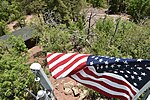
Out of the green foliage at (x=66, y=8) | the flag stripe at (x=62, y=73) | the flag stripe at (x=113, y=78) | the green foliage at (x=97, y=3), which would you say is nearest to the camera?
the flag stripe at (x=113, y=78)

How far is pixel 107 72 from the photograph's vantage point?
8.48 m

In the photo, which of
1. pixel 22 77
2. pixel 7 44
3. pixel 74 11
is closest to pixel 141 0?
pixel 74 11

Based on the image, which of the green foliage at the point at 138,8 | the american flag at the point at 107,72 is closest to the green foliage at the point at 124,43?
the american flag at the point at 107,72

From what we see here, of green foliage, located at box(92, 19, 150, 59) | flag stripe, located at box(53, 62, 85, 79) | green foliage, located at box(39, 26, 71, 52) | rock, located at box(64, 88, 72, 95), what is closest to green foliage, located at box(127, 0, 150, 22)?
green foliage, located at box(92, 19, 150, 59)

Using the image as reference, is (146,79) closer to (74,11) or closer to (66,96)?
(66,96)

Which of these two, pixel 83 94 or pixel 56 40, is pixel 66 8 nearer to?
pixel 56 40

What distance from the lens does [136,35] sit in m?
18.1

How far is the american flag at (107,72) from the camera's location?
316 inches

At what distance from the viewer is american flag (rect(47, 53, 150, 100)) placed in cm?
804

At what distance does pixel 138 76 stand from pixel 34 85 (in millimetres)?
11841

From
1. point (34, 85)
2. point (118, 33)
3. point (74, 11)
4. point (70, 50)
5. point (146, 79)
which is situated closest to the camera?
point (146, 79)

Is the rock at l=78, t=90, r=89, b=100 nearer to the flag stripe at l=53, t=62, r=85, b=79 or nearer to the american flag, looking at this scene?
the american flag

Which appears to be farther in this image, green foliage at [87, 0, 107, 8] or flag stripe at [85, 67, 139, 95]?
green foliage at [87, 0, 107, 8]

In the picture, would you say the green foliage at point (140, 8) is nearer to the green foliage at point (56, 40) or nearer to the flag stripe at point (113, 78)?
the green foliage at point (56, 40)
